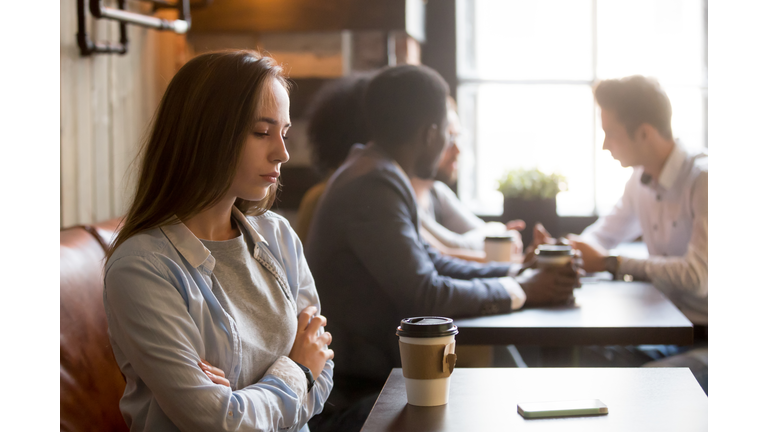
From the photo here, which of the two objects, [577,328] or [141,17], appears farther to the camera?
[141,17]

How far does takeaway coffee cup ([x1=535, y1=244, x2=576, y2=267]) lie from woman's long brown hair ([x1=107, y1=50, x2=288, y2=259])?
1040 mm

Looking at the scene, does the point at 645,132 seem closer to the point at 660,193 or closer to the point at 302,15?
the point at 660,193

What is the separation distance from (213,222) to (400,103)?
0.91 metres

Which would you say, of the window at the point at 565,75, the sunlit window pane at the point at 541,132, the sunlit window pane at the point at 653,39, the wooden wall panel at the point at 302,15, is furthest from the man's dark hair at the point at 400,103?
the sunlit window pane at the point at 653,39

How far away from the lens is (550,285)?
72.7 inches

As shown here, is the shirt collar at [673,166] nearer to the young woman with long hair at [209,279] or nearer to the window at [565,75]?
the window at [565,75]

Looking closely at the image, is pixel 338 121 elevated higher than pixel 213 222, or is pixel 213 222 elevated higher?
pixel 338 121

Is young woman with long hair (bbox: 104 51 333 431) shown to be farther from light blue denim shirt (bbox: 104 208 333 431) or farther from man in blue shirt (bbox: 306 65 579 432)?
man in blue shirt (bbox: 306 65 579 432)

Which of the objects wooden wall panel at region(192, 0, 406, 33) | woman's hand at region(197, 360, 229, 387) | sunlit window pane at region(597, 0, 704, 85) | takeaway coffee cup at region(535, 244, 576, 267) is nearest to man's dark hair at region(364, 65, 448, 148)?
takeaway coffee cup at region(535, 244, 576, 267)

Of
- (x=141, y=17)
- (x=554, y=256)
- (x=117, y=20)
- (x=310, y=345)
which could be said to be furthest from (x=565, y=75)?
(x=310, y=345)
